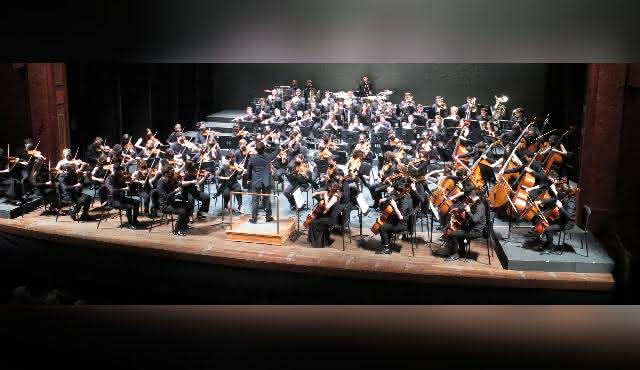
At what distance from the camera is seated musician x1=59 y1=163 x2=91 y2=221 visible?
911cm

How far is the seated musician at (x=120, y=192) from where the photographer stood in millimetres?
8766

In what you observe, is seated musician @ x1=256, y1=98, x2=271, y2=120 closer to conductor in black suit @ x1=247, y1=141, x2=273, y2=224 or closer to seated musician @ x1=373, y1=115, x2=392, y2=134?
seated musician @ x1=373, y1=115, x2=392, y2=134

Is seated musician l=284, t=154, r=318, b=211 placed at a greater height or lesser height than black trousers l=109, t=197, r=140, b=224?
Result: greater

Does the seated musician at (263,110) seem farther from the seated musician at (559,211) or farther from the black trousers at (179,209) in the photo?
the seated musician at (559,211)

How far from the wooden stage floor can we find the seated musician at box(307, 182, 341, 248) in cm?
13

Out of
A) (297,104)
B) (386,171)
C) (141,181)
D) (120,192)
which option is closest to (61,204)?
(120,192)

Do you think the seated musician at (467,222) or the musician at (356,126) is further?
the musician at (356,126)

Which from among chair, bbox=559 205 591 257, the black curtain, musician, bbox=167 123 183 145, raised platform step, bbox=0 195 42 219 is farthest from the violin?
the black curtain

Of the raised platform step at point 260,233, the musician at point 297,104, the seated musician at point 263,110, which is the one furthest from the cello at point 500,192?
the musician at point 297,104

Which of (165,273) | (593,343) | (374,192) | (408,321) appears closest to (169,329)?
(408,321)

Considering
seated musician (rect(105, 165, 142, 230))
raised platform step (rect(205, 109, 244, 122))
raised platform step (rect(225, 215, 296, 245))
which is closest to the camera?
raised platform step (rect(225, 215, 296, 245))

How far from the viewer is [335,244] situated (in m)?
8.30

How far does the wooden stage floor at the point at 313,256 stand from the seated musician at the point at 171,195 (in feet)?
1.04

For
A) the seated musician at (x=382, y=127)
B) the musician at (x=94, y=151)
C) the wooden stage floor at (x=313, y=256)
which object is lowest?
the wooden stage floor at (x=313, y=256)
